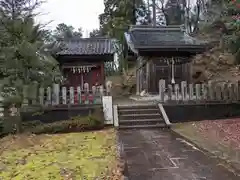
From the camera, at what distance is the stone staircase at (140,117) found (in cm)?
987

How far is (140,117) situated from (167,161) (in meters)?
4.91

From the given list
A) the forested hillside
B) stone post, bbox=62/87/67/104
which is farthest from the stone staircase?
the forested hillside

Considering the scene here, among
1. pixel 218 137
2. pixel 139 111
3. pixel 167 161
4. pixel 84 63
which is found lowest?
pixel 167 161

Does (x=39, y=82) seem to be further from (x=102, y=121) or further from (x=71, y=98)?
(x=102, y=121)

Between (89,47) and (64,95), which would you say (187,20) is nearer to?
(89,47)

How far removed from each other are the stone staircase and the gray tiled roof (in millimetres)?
5819

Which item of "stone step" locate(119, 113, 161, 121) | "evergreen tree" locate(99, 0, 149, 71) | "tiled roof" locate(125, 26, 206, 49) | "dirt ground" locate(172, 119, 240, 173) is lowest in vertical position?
"dirt ground" locate(172, 119, 240, 173)

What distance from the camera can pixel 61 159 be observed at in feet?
18.6

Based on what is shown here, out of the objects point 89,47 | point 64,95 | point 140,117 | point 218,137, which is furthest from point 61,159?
point 89,47

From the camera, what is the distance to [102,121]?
993 cm

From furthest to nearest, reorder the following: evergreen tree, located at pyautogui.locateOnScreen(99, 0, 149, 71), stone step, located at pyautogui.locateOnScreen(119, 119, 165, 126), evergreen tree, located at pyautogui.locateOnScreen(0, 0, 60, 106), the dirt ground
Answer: evergreen tree, located at pyautogui.locateOnScreen(99, 0, 149, 71) → stone step, located at pyautogui.locateOnScreen(119, 119, 165, 126) → evergreen tree, located at pyautogui.locateOnScreen(0, 0, 60, 106) → the dirt ground

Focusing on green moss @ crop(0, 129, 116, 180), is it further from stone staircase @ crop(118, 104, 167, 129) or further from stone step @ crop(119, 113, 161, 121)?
stone step @ crop(119, 113, 161, 121)

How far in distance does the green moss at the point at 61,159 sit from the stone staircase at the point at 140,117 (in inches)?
73.7

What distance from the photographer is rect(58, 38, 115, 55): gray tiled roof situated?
1564 centimetres
